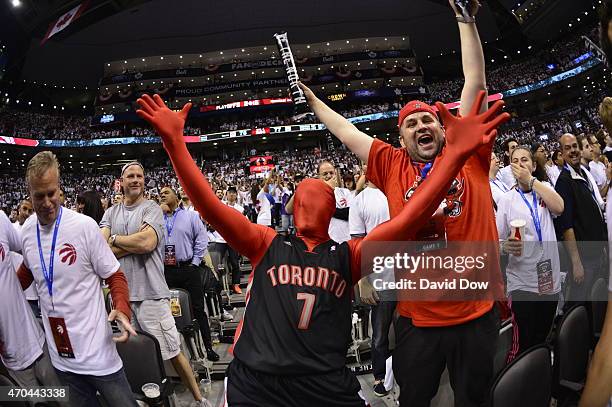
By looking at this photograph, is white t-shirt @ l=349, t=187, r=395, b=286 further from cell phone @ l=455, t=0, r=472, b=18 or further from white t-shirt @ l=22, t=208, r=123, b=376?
white t-shirt @ l=22, t=208, r=123, b=376

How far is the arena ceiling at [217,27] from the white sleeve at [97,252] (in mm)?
32646

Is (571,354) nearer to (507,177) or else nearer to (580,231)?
(580,231)

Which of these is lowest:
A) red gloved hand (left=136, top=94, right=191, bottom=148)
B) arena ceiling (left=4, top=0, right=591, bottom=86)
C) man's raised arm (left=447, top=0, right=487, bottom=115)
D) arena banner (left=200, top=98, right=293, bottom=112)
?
red gloved hand (left=136, top=94, right=191, bottom=148)

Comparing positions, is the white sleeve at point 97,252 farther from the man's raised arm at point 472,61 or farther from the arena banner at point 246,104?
the arena banner at point 246,104

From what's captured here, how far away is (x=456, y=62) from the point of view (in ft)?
144

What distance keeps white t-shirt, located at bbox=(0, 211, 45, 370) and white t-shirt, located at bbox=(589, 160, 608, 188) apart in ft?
21.3

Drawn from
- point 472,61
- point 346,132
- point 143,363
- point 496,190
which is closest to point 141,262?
point 143,363

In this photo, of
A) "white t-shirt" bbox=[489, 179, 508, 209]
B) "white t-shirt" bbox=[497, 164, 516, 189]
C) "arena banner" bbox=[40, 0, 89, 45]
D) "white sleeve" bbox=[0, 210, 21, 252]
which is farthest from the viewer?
"arena banner" bbox=[40, 0, 89, 45]

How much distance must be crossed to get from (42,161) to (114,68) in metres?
44.6

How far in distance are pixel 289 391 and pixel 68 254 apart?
1.42 metres

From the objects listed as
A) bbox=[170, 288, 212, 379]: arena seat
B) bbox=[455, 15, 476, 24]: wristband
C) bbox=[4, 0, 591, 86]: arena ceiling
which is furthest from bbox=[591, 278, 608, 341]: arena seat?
bbox=[4, 0, 591, 86]: arena ceiling

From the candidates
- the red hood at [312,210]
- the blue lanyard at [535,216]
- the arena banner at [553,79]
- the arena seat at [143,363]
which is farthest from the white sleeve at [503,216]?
the arena banner at [553,79]

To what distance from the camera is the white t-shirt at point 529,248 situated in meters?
2.92

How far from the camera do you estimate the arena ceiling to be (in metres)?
32.8
